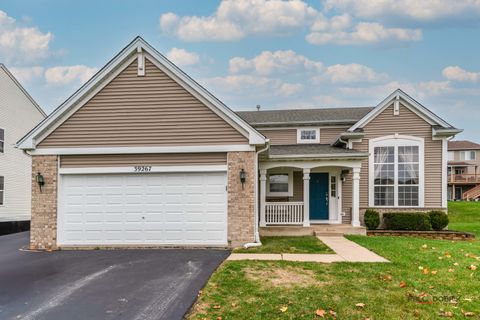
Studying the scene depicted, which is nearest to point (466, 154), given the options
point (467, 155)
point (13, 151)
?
point (467, 155)

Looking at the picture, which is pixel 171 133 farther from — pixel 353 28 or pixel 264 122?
pixel 353 28

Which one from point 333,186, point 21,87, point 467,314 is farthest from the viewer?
point 21,87

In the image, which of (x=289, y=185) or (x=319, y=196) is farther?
(x=289, y=185)

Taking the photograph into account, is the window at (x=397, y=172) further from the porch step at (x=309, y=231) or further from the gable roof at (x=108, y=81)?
the gable roof at (x=108, y=81)

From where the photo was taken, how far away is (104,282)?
6.38 metres

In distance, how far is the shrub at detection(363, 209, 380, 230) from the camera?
13797 mm

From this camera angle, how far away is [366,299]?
5.12 meters

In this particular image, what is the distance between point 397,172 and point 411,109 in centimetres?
284

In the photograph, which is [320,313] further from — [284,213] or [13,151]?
[13,151]

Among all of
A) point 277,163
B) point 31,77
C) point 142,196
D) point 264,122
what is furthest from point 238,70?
point 142,196

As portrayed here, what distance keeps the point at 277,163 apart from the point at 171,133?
193 inches

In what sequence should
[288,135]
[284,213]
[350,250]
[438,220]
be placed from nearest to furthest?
[350,250] → [284,213] → [438,220] → [288,135]

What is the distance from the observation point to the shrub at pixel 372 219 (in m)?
13.8

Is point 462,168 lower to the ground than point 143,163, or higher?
higher
